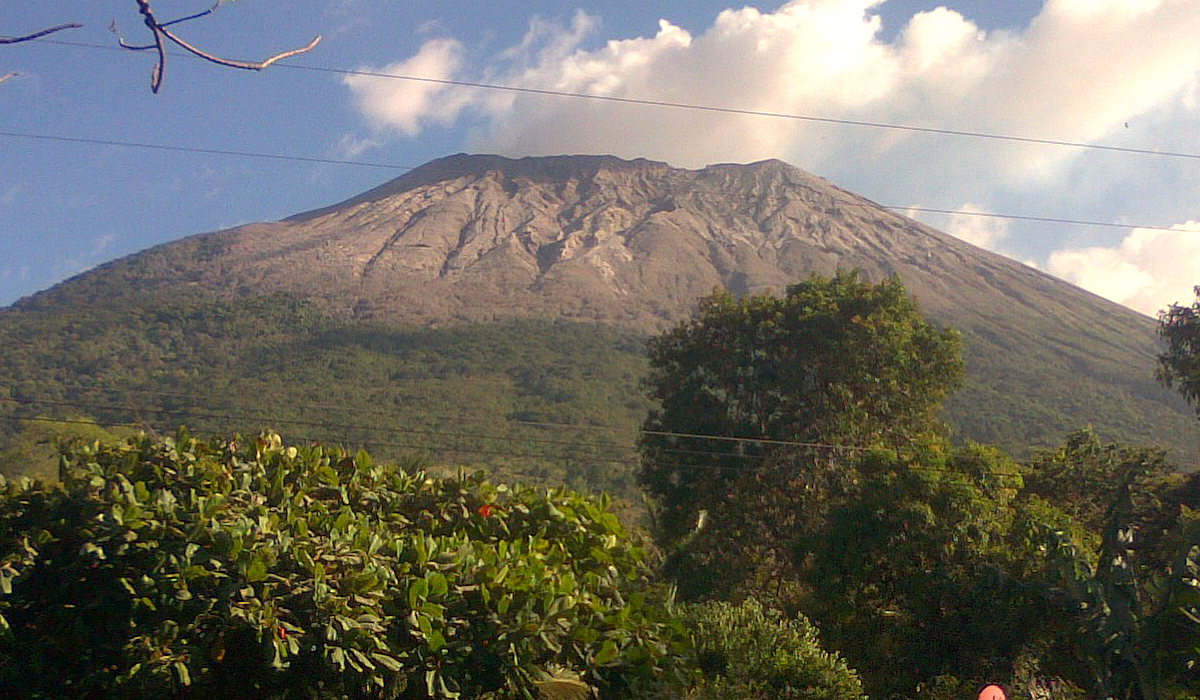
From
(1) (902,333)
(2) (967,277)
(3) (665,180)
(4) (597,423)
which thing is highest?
(3) (665,180)

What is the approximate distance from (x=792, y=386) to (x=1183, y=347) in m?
8.63

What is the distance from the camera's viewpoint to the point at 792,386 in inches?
738

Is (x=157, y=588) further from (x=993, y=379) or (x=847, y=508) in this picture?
(x=993, y=379)

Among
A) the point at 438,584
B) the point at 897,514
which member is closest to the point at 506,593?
the point at 438,584

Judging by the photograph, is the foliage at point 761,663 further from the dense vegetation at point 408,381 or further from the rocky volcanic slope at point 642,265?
the rocky volcanic slope at point 642,265

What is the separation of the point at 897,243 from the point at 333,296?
60010 millimetres

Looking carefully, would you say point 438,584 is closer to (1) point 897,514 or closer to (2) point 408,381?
(1) point 897,514

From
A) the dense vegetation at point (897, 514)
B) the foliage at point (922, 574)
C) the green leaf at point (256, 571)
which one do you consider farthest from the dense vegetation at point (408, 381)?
the green leaf at point (256, 571)

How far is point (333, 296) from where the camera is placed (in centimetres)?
9300

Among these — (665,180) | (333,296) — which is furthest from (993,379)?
(665,180)

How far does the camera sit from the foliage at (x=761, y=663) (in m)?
→ 8.39

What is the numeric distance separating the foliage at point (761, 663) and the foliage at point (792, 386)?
8686 mm

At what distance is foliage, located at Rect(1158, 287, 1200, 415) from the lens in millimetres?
19516

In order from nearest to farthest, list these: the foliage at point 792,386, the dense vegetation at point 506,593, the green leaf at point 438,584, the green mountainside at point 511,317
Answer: the dense vegetation at point 506,593 < the green leaf at point 438,584 < the foliage at point 792,386 < the green mountainside at point 511,317
